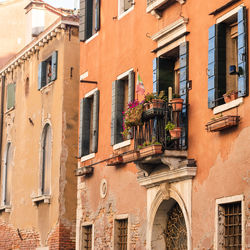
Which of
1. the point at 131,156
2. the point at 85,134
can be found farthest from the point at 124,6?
the point at 131,156

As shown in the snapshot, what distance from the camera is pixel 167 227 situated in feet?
50.6

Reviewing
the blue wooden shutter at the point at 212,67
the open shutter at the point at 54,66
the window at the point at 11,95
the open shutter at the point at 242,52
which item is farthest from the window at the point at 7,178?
the open shutter at the point at 242,52

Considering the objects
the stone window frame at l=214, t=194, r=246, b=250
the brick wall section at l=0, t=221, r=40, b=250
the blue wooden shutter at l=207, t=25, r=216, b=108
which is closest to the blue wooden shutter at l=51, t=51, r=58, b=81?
the brick wall section at l=0, t=221, r=40, b=250

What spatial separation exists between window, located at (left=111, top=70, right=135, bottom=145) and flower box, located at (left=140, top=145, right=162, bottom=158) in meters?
2.51

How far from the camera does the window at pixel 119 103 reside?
1723cm

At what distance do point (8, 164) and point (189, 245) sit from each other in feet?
44.4

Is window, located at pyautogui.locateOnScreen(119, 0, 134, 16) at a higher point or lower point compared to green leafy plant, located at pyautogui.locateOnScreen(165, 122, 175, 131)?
higher

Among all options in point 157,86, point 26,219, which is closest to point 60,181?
point 26,219

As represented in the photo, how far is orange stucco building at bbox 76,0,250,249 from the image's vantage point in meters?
12.8

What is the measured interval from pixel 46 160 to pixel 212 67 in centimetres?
1028

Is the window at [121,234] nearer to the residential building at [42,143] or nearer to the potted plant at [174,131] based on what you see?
the potted plant at [174,131]

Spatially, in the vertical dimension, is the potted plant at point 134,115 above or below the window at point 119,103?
below

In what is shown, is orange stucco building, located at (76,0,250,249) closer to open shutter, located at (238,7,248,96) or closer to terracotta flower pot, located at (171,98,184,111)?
open shutter, located at (238,7,248,96)

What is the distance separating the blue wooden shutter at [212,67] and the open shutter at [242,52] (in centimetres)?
76
